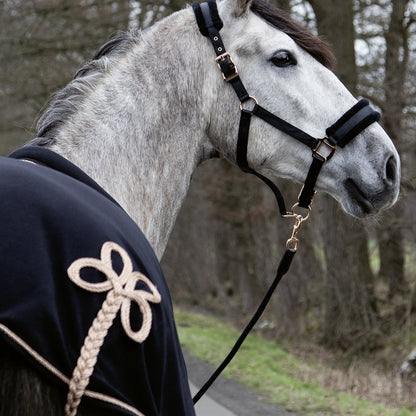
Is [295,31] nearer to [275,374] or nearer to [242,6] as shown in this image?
[242,6]

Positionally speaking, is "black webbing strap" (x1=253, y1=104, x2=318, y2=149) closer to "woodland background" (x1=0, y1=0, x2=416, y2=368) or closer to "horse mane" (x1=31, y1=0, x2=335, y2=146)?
"horse mane" (x1=31, y1=0, x2=335, y2=146)

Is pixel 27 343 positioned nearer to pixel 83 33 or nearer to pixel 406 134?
pixel 406 134

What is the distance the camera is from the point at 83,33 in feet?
34.5

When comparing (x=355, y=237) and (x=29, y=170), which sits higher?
(x=355, y=237)

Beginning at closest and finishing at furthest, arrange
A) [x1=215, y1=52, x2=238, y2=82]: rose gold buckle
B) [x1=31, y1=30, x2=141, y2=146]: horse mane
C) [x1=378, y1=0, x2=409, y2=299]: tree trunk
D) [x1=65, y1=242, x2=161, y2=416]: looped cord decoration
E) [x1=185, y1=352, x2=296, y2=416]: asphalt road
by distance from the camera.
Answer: [x1=65, y1=242, x2=161, y2=416]: looped cord decoration
[x1=31, y1=30, x2=141, y2=146]: horse mane
[x1=215, y1=52, x2=238, y2=82]: rose gold buckle
[x1=185, y1=352, x2=296, y2=416]: asphalt road
[x1=378, y1=0, x2=409, y2=299]: tree trunk

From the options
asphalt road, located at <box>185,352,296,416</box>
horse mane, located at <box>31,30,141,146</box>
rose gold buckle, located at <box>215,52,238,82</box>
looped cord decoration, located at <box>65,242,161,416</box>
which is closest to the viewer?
looped cord decoration, located at <box>65,242,161,416</box>

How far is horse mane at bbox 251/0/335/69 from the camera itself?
99.1 inches

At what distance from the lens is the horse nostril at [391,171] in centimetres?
249

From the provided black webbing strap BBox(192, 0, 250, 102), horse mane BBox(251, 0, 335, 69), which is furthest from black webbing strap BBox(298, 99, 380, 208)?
black webbing strap BBox(192, 0, 250, 102)

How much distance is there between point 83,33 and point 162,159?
29.1ft

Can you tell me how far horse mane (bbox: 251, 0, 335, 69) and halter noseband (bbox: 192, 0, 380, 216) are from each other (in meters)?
0.21

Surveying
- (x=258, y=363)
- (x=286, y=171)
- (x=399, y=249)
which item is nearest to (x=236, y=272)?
(x=399, y=249)

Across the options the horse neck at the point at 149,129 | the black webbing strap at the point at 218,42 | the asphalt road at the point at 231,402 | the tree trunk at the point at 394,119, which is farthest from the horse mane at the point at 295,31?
the tree trunk at the point at 394,119

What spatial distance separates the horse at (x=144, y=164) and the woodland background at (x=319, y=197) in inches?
175
